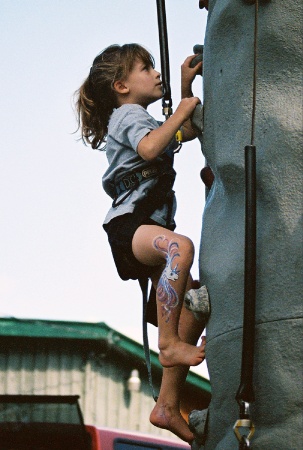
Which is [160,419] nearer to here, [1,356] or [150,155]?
[150,155]

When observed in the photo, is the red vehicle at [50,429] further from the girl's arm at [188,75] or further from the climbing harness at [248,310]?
the climbing harness at [248,310]

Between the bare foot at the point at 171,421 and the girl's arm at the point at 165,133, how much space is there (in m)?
1.16

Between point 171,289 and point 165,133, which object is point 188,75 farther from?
point 171,289

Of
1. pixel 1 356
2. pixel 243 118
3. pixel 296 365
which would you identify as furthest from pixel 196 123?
pixel 1 356

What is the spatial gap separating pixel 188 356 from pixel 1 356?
13205 millimetres

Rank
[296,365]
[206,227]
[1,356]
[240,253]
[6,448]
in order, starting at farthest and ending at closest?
1. [1,356]
2. [6,448]
3. [206,227]
4. [240,253]
5. [296,365]

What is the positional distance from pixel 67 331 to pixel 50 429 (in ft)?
24.9

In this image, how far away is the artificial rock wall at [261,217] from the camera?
4.52m

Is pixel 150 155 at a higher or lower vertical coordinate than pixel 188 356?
higher

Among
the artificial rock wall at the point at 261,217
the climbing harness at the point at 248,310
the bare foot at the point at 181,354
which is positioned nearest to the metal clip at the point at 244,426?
the climbing harness at the point at 248,310

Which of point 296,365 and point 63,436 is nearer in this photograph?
point 296,365

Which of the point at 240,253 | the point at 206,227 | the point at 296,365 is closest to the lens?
the point at 296,365

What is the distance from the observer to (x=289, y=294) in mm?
4566

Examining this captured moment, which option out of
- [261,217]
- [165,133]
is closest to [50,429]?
[165,133]
